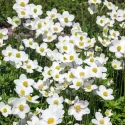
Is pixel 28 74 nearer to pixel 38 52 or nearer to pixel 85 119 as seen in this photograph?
pixel 38 52

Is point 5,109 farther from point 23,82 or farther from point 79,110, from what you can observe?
point 79,110

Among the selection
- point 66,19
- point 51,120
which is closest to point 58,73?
point 51,120

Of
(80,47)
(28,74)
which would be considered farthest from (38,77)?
(80,47)

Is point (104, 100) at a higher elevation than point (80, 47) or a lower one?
lower

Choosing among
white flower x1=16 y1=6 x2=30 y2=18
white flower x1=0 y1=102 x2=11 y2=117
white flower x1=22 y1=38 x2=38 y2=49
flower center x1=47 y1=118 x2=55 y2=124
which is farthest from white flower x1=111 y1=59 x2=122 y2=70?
flower center x1=47 y1=118 x2=55 y2=124

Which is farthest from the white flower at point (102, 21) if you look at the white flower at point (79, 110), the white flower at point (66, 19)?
the white flower at point (79, 110)

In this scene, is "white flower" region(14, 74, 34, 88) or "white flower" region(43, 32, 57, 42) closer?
"white flower" region(14, 74, 34, 88)

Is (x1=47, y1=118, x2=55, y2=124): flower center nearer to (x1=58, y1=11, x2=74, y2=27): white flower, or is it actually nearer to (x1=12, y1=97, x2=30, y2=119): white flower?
(x1=12, y1=97, x2=30, y2=119): white flower

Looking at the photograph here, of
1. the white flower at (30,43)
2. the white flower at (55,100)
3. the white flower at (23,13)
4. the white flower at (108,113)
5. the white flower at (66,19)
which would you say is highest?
the white flower at (66,19)

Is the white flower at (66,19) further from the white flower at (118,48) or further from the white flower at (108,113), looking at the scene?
the white flower at (108,113)
